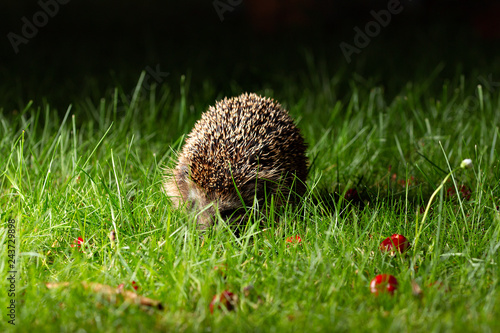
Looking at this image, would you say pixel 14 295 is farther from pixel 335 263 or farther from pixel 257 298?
pixel 335 263

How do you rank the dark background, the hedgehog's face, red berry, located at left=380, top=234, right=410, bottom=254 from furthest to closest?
the dark background → the hedgehog's face → red berry, located at left=380, top=234, right=410, bottom=254

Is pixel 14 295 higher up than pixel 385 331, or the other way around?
pixel 14 295

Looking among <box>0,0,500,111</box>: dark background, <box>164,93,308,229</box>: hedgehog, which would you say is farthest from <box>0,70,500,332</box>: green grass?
<box>0,0,500,111</box>: dark background

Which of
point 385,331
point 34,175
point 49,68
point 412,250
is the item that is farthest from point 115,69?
point 385,331

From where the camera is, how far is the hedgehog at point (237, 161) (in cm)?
381

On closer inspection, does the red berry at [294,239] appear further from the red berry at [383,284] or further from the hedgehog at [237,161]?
the red berry at [383,284]

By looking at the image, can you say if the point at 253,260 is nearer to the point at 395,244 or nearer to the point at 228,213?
the point at 228,213

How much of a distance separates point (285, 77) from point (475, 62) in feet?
10.2

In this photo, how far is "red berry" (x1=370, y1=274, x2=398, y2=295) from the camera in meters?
2.79

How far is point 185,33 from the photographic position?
34.9 feet

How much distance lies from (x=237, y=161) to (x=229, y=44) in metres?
6.16

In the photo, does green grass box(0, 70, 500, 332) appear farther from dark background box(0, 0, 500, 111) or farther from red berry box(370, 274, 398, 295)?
dark background box(0, 0, 500, 111)

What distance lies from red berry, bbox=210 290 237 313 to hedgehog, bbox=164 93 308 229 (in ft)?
2.94

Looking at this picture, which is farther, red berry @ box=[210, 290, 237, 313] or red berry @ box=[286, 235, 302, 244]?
red berry @ box=[286, 235, 302, 244]
